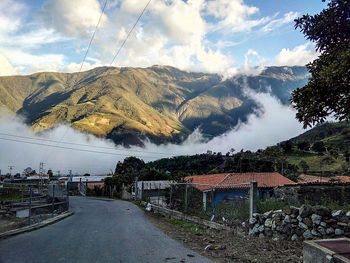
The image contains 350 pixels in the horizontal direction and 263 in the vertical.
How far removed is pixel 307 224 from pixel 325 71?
4250mm

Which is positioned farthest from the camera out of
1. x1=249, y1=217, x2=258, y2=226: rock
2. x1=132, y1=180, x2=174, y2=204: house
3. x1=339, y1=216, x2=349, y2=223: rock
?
x1=132, y1=180, x2=174, y2=204: house

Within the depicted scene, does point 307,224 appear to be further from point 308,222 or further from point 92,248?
point 92,248

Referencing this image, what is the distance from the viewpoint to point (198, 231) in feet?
36.3

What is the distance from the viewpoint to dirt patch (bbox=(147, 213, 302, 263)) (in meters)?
7.00

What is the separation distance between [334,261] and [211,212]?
744cm

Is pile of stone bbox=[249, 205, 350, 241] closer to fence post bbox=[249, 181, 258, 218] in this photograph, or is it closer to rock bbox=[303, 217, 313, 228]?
rock bbox=[303, 217, 313, 228]

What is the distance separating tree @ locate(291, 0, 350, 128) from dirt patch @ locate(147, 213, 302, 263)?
3043 millimetres

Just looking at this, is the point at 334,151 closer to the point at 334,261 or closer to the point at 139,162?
the point at 139,162

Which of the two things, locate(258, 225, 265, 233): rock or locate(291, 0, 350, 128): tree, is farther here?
locate(258, 225, 265, 233): rock

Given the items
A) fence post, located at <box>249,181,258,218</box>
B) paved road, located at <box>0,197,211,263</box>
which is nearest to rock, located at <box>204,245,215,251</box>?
paved road, located at <box>0,197,211,263</box>

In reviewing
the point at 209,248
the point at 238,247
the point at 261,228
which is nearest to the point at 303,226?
the point at 261,228

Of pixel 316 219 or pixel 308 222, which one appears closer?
pixel 316 219

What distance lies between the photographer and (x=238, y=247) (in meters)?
8.05

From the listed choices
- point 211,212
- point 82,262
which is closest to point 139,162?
point 211,212
